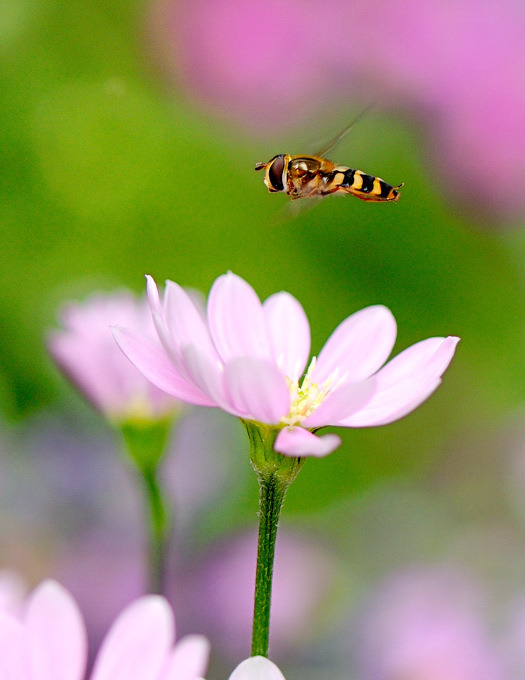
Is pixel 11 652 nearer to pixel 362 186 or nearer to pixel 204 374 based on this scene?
pixel 204 374

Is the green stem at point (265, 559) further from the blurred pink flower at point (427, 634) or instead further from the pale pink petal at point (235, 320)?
the blurred pink flower at point (427, 634)

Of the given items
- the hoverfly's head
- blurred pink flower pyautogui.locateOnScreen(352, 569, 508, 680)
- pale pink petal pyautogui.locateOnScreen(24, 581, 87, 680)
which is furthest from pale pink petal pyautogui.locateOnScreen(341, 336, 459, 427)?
blurred pink flower pyautogui.locateOnScreen(352, 569, 508, 680)

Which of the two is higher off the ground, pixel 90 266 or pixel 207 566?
pixel 90 266

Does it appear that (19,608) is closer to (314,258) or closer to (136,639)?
(136,639)

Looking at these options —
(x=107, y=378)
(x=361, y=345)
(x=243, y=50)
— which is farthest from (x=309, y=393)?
(x=243, y=50)

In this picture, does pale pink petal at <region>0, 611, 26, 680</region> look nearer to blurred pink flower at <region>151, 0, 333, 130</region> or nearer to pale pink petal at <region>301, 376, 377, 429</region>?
pale pink petal at <region>301, 376, 377, 429</region>

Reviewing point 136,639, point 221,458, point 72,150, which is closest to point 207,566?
point 221,458
